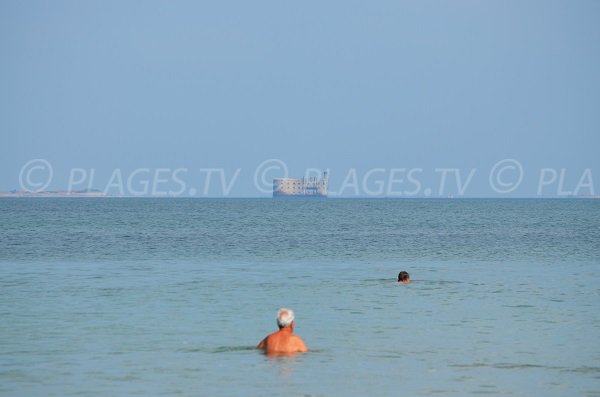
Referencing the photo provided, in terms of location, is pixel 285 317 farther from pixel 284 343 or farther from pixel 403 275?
pixel 403 275

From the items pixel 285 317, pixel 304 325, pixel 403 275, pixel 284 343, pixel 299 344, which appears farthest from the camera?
pixel 403 275

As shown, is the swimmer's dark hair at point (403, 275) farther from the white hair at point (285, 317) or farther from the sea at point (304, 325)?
the white hair at point (285, 317)

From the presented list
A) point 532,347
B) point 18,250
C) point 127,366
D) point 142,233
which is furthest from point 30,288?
point 142,233

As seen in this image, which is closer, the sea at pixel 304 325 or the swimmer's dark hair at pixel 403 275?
the sea at pixel 304 325

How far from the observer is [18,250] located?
59.8 meters

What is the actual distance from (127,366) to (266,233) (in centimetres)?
6440

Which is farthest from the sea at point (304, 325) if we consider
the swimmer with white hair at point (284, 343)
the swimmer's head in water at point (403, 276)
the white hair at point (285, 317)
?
the white hair at point (285, 317)

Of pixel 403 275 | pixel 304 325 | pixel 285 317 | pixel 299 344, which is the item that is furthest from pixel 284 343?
pixel 403 275

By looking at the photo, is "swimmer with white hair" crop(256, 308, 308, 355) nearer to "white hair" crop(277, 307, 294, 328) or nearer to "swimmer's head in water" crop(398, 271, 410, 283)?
"white hair" crop(277, 307, 294, 328)

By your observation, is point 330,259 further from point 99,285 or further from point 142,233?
point 142,233

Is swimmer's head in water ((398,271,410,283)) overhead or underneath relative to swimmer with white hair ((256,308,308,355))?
overhead

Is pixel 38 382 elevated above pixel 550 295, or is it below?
below

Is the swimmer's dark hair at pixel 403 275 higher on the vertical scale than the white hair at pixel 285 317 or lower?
higher

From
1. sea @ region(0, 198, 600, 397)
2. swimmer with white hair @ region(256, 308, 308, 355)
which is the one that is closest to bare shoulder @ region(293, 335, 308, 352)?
swimmer with white hair @ region(256, 308, 308, 355)
